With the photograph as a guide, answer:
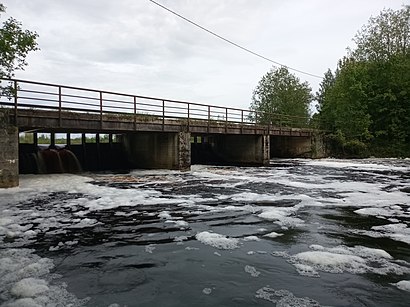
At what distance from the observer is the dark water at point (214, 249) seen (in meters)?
3.83

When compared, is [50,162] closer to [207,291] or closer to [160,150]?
[160,150]

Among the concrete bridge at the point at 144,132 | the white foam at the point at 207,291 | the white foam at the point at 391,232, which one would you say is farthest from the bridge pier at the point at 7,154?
the white foam at the point at 391,232

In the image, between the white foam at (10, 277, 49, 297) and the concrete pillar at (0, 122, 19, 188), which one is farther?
the concrete pillar at (0, 122, 19, 188)

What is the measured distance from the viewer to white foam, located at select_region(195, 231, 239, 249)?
18.6 feet

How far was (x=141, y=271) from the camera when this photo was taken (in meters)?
4.55

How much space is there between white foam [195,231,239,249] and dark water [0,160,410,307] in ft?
0.06

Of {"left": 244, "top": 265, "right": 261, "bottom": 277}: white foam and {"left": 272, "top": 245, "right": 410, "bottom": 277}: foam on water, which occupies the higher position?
{"left": 272, "top": 245, "right": 410, "bottom": 277}: foam on water

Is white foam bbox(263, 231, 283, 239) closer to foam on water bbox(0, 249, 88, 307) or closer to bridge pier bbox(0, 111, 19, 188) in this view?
foam on water bbox(0, 249, 88, 307)

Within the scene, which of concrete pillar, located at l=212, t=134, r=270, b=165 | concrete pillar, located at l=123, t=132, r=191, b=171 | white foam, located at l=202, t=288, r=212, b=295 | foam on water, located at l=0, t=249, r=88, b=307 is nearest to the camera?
foam on water, located at l=0, t=249, r=88, b=307

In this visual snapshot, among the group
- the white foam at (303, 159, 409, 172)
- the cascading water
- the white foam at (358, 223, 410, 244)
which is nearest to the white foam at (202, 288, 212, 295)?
the white foam at (358, 223, 410, 244)

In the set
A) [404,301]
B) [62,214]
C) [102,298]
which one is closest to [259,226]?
[404,301]

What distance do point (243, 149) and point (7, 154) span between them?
1839 centimetres

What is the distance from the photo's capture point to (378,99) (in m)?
36.9

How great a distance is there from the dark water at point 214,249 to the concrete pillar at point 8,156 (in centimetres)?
231
